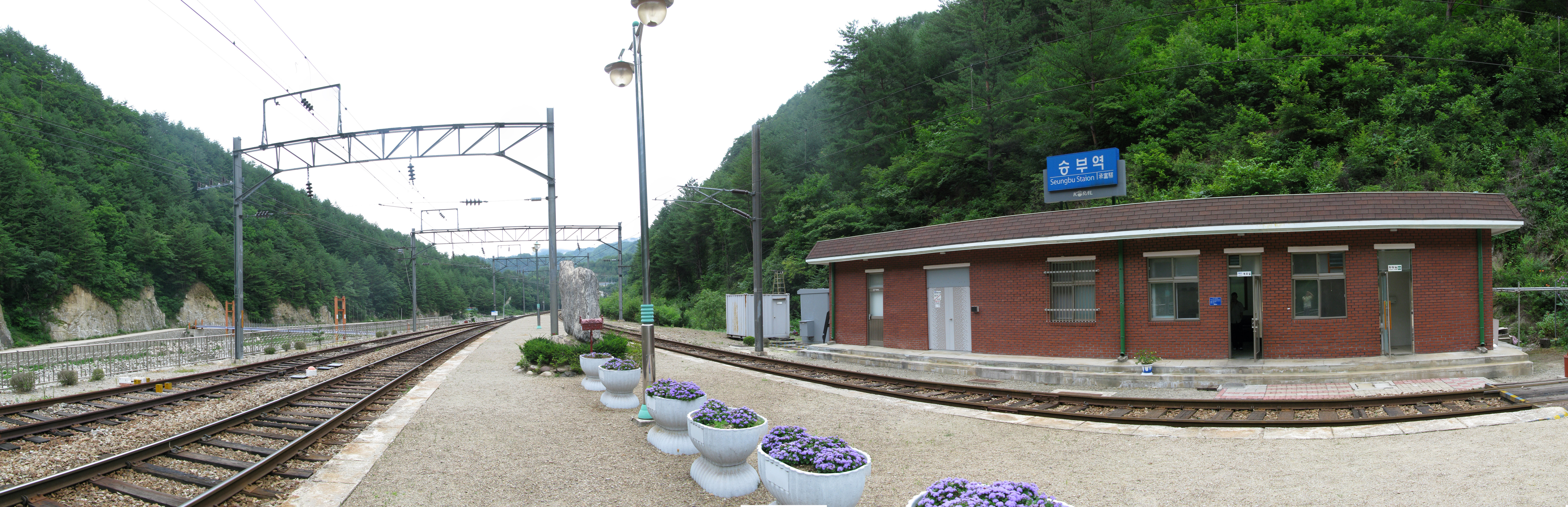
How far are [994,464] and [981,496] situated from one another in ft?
13.5

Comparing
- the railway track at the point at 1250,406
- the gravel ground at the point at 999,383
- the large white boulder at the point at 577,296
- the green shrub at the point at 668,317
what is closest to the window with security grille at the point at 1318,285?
the railway track at the point at 1250,406

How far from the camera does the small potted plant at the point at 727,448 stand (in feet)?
20.4

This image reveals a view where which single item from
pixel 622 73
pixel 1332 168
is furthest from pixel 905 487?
pixel 1332 168

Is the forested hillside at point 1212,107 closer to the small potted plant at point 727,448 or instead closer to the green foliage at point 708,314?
the green foliage at point 708,314

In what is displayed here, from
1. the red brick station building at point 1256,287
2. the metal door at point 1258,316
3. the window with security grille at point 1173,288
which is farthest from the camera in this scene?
the window with security grille at point 1173,288

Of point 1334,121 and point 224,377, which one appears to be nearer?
point 224,377

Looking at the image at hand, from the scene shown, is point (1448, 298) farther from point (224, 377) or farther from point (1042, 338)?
point (224, 377)

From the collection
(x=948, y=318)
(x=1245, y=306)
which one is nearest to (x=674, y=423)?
(x=948, y=318)

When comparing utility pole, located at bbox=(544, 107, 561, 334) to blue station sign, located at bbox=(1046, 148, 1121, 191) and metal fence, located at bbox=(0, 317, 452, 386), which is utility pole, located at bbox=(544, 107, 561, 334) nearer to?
metal fence, located at bbox=(0, 317, 452, 386)

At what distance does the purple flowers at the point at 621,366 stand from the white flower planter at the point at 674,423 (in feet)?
10.7

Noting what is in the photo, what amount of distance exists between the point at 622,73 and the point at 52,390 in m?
13.4

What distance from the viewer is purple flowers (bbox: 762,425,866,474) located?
15.9 feet

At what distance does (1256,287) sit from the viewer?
1358cm

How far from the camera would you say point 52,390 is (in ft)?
44.6
